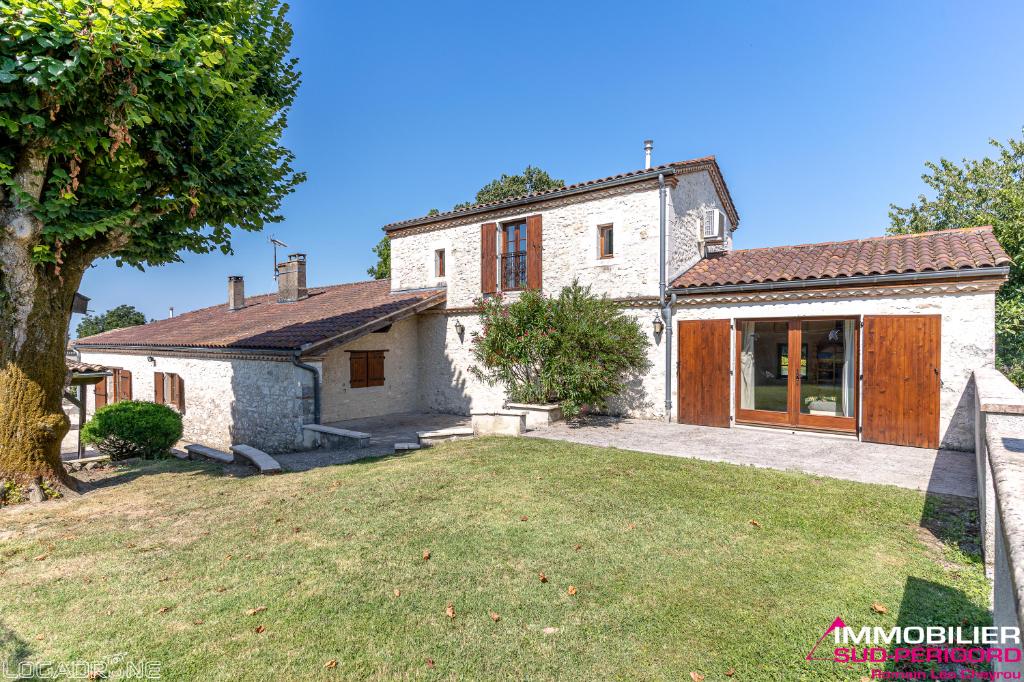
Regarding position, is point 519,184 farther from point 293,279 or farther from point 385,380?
point 385,380

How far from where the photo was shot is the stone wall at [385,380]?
43.1 ft

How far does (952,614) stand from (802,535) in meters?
1.32

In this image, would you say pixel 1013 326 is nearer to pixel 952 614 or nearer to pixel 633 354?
pixel 633 354

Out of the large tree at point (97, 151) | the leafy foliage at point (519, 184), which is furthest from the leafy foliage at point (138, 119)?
the leafy foliage at point (519, 184)

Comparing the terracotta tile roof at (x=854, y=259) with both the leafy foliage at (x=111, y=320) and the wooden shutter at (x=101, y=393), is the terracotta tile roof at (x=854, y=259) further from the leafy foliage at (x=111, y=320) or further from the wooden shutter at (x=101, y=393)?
the leafy foliage at (x=111, y=320)

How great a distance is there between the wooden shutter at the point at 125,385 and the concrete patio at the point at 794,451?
1616 centimetres

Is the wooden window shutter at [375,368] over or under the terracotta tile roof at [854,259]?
under

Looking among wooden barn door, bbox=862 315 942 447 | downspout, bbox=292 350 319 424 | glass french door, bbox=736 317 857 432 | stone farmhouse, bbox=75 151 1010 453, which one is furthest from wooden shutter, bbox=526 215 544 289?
wooden barn door, bbox=862 315 942 447

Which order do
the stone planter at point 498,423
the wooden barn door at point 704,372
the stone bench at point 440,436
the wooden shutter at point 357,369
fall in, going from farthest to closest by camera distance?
the wooden shutter at point 357,369 → the wooden barn door at point 704,372 → the stone planter at point 498,423 → the stone bench at point 440,436

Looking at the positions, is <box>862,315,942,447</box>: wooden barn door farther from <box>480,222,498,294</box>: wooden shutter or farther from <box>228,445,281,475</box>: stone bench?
<box>228,445,281,475</box>: stone bench

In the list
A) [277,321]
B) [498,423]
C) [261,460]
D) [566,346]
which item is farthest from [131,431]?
[566,346]

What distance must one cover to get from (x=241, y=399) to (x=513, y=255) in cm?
799

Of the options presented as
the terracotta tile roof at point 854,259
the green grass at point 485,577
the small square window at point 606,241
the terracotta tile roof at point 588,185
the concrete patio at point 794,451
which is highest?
the terracotta tile roof at point 588,185

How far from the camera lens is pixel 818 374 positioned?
961cm
